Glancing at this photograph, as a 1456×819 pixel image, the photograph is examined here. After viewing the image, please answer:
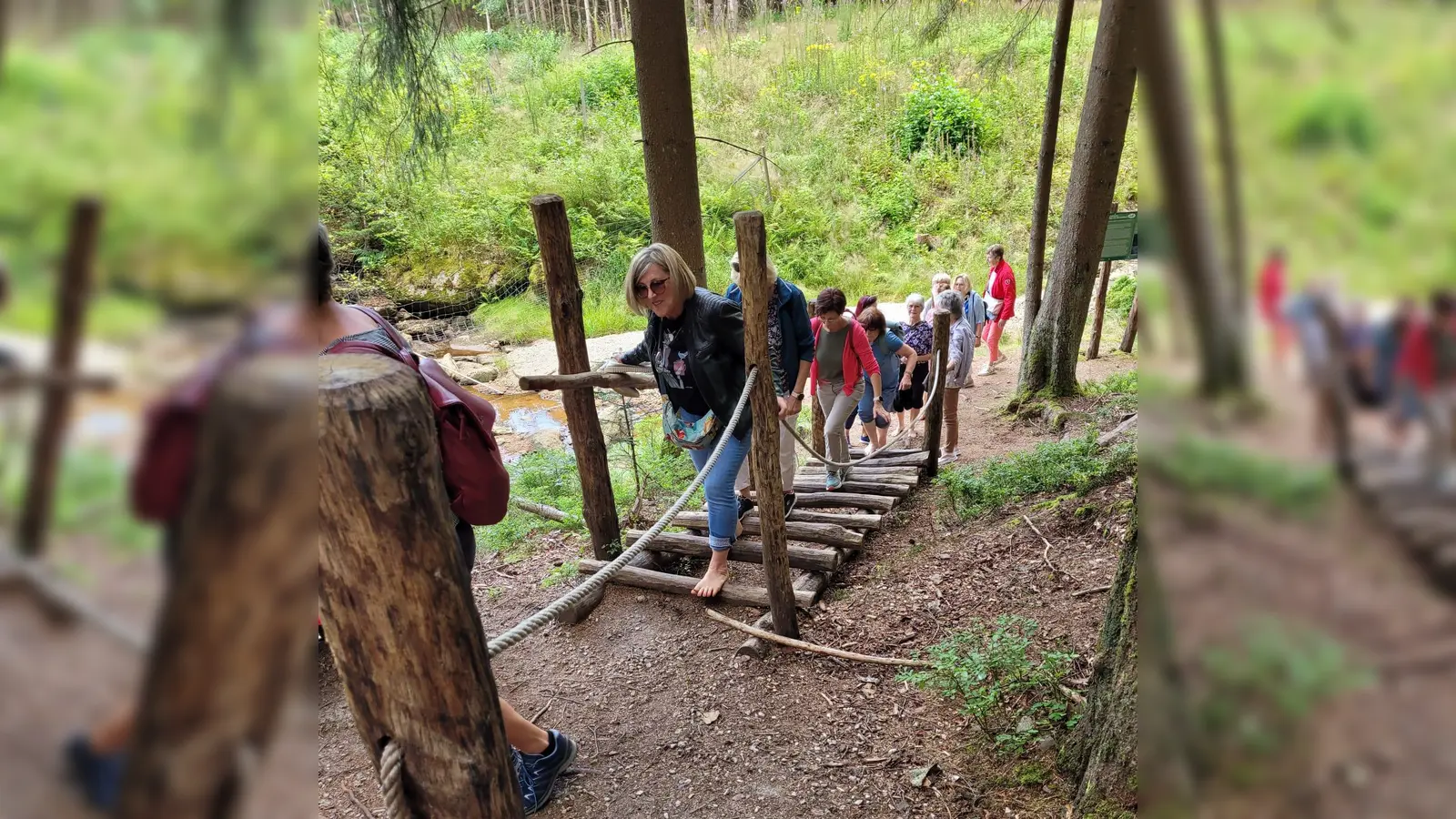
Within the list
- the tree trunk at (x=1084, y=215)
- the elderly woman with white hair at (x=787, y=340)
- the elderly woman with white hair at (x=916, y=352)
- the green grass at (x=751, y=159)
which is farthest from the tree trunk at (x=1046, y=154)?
the green grass at (x=751, y=159)

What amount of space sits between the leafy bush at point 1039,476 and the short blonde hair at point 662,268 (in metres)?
2.43

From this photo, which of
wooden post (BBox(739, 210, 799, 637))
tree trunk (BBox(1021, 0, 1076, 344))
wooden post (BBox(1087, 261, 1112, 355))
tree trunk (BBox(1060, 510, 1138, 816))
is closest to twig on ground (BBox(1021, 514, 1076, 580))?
wooden post (BBox(739, 210, 799, 637))

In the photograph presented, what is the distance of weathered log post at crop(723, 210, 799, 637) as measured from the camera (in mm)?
2992

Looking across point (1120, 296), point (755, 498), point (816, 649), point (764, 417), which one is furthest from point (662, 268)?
point (1120, 296)

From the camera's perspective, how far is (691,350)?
11.0 ft

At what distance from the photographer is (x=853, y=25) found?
16.3 meters

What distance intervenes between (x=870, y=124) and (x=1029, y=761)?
1657 centimetres

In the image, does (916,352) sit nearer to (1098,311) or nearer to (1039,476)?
(1039,476)

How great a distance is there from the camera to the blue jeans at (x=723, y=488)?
359 centimetres
